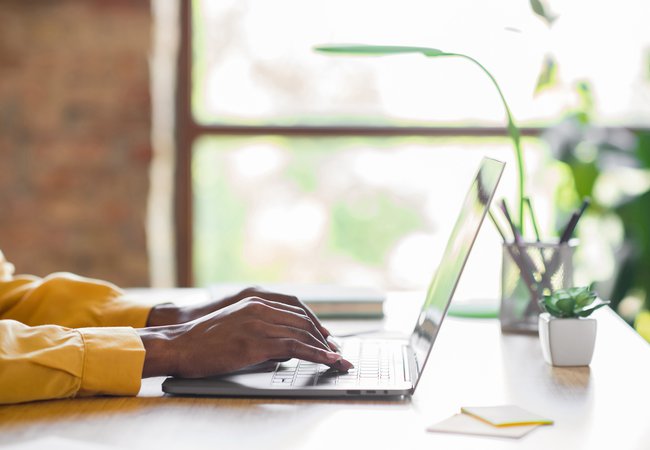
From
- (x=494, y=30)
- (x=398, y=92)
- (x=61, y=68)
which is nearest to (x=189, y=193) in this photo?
(x=61, y=68)

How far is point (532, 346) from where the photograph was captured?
149cm

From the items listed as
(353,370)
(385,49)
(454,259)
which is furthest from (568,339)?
(385,49)

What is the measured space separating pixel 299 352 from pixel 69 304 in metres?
0.50

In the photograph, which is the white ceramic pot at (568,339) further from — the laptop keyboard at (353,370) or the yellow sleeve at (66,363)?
the yellow sleeve at (66,363)

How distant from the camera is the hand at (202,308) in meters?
1.40

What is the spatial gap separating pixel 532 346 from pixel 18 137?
1.98 metres

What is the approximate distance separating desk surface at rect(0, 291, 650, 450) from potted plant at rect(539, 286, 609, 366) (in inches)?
0.8

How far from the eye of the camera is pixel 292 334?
4.04 ft

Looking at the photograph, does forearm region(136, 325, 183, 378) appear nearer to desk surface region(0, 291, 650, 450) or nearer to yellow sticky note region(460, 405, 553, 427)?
desk surface region(0, 291, 650, 450)

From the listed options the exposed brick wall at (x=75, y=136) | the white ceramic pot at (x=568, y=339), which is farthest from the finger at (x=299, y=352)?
the exposed brick wall at (x=75, y=136)

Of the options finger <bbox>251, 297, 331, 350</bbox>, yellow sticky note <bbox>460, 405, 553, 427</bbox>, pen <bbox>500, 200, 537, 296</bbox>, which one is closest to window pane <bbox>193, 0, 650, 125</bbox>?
pen <bbox>500, 200, 537, 296</bbox>

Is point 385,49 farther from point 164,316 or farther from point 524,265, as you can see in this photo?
point 164,316

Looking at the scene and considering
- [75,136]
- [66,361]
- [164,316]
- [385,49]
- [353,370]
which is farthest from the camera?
[75,136]

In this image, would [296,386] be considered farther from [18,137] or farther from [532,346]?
[18,137]
